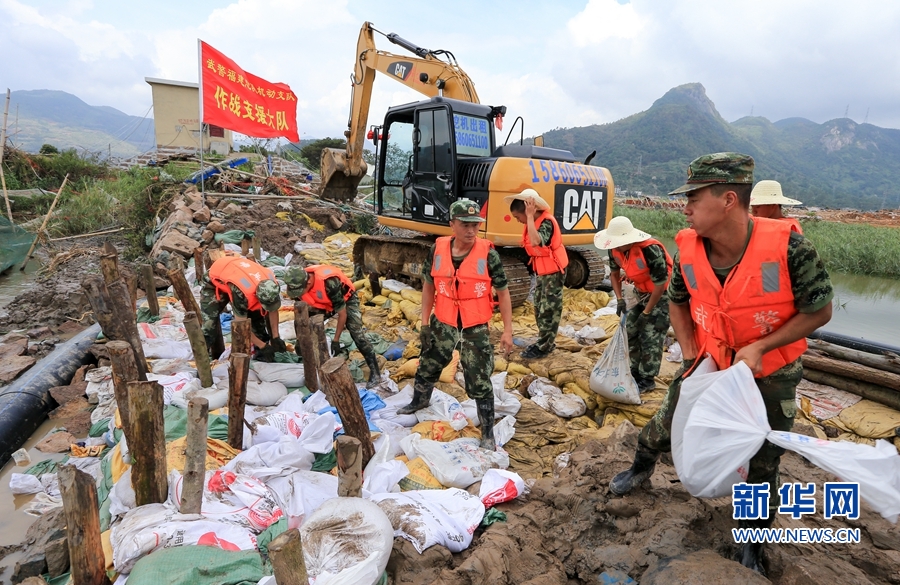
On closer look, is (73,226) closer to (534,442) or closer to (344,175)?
(344,175)

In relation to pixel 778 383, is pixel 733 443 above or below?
below

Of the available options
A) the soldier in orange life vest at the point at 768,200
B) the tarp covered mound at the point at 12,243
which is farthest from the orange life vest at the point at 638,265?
the tarp covered mound at the point at 12,243

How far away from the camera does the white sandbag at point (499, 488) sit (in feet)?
8.68

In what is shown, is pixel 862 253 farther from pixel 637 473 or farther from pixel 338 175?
pixel 637 473

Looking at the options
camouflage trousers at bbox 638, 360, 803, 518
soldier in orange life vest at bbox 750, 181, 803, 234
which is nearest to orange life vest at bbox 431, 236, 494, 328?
camouflage trousers at bbox 638, 360, 803, 518

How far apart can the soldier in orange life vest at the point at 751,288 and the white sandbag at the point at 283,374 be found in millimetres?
3202

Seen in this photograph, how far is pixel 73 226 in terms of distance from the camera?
11.5 m

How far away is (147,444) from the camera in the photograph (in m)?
2.27

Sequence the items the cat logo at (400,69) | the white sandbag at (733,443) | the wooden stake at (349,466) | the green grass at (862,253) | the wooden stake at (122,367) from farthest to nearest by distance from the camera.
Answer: the green grass at (862,253), the cat logo at (400,69), the wooden stake at (122,367), the wooden stake at (349,466), the white sandbag at (733,443)

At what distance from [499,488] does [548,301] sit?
2.41m

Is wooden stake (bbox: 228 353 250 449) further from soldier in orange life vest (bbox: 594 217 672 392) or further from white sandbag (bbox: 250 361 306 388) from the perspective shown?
soldier in orange life vest (bbox: 594 217 672 392)

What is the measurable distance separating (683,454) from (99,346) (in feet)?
19.0

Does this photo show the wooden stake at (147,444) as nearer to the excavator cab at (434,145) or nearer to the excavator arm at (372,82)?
the excavator cab at (434,145)

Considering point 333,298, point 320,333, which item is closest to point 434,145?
point 333,298
